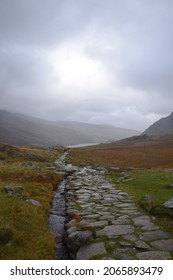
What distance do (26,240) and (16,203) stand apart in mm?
4827

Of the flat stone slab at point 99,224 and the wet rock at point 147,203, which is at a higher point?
the wet rock at point 147,203

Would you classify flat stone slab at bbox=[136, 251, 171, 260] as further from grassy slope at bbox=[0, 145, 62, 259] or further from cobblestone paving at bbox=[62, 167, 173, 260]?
grassy slope at bbox=[0, 145, 62, 259]

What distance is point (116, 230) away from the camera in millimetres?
11805

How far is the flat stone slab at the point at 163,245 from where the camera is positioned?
9.94 meters

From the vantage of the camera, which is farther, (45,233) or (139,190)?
(139,190)

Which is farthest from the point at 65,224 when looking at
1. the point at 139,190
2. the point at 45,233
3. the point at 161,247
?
the point at 139,190

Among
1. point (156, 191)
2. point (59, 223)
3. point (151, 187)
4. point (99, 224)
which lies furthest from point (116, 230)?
point (151, 187)

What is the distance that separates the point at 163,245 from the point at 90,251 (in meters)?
2.60

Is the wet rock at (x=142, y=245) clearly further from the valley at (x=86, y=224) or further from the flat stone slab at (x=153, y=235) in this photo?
the flat stone slab at (x=153, y=235)

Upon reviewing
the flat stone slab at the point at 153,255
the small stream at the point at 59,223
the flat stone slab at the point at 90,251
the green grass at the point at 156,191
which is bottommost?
the small stream at the point at 59,223

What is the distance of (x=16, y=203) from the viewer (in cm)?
1516

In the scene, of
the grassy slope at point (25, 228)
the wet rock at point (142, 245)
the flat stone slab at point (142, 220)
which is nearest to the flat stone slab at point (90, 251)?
the grassy slope at point (25, 228)

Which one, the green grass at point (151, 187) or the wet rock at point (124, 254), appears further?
the green grass at point (151, 187)
